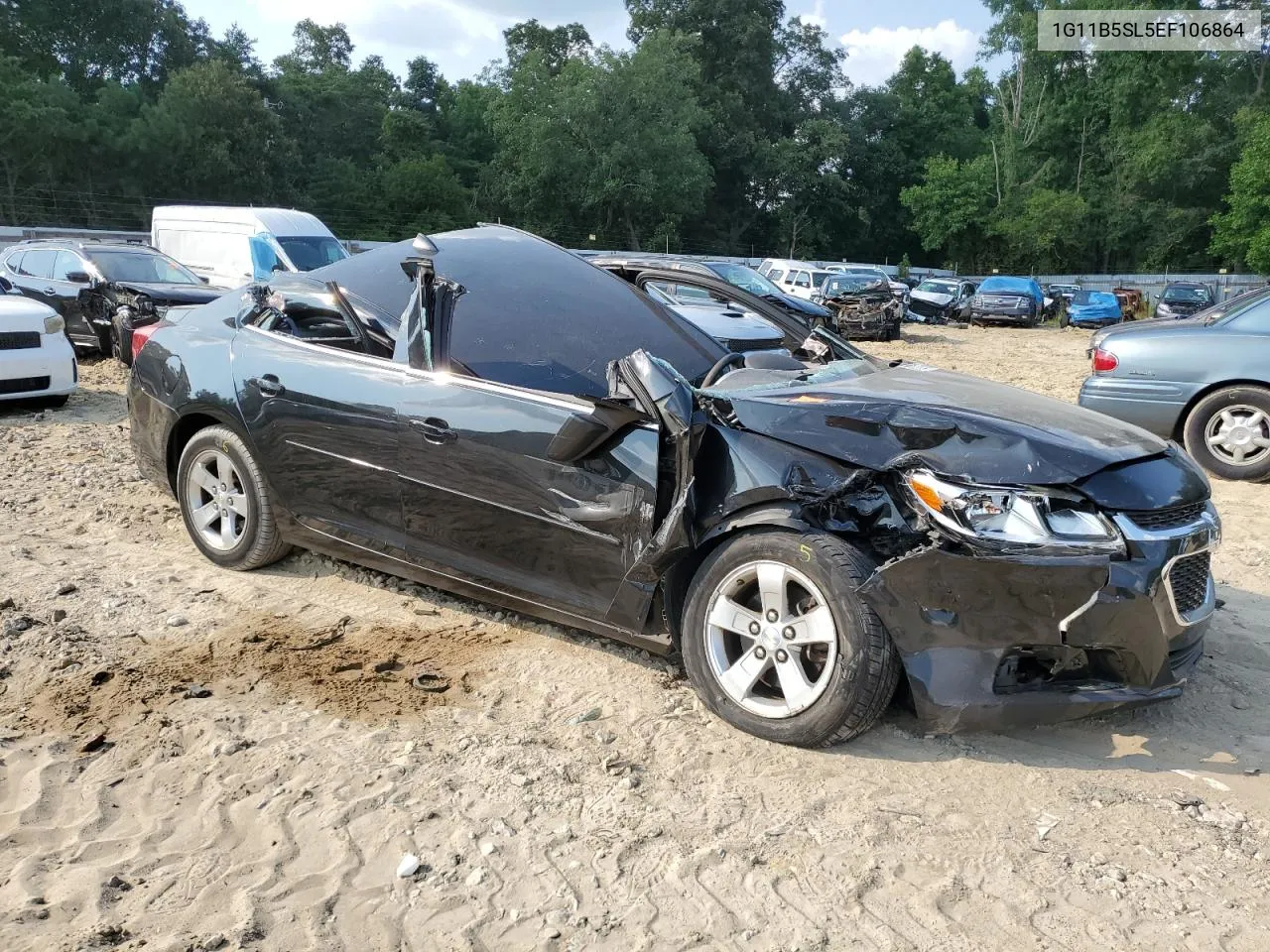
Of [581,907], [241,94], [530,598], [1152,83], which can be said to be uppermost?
[1152,83]

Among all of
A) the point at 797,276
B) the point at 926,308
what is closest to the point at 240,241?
the point at 797,276

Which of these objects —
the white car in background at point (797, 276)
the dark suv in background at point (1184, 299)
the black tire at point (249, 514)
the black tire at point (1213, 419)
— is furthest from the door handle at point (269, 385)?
the dark suv in background at point (1184, 299)

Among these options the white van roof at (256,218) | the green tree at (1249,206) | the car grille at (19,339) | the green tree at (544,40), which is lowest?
the car grille at (19,339)

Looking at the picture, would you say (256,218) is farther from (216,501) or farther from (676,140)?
(676,140)

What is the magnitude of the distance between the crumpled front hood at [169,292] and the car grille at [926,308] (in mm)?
23100

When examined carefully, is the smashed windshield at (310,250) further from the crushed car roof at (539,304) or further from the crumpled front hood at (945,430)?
the crumpled front hood at (945,430)

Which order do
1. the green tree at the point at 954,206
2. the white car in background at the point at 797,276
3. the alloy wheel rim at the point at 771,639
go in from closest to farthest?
the alloy wheel rim at the point at 771,639 < the white car in background at the point at 797,276 < the green tree at the point at 954,206

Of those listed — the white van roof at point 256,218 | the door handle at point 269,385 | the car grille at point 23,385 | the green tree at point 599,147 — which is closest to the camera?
the door handle at point 269,385

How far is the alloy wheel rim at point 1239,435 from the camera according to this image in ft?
23.9

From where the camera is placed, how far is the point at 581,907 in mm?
2477

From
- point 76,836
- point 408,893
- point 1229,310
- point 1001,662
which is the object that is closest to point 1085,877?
point 1001,662

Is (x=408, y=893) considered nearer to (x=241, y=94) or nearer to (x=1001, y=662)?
(x=1001, y=662)

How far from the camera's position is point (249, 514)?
15.2 feet

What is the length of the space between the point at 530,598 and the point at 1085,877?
2015 mm
